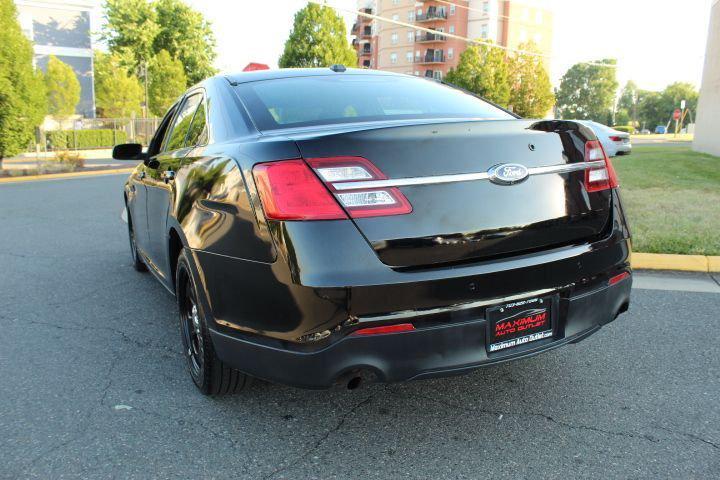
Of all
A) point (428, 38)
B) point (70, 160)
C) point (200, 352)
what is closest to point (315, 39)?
point (70, 160)

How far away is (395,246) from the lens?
221 centimetres

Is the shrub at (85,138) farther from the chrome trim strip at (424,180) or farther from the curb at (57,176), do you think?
the chrome trim strip at (424,180)

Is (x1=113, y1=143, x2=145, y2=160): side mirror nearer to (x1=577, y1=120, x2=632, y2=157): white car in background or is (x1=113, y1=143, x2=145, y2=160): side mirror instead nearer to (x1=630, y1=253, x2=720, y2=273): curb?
(x1=630, y1=253, x2=720, y2=273): curb

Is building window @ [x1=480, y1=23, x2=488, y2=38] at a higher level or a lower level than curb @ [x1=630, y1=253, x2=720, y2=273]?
higher

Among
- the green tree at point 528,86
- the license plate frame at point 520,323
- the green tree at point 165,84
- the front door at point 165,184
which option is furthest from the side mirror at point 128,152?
the green tree at point 528,86

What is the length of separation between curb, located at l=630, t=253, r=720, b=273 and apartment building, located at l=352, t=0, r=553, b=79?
75.6 m

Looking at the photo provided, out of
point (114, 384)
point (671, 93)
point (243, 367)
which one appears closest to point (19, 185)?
point (114, 384)

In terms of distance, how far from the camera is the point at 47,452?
255 centimetres

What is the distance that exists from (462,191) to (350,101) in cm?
114

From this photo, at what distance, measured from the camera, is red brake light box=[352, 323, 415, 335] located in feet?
7.20

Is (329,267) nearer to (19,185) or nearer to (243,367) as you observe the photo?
(243,367)

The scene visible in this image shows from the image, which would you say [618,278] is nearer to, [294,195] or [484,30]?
[294,195]

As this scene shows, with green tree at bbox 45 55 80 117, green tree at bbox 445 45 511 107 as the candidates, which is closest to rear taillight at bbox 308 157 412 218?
green tree at bbox 45 55 80 117

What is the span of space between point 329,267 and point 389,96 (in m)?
1.55
